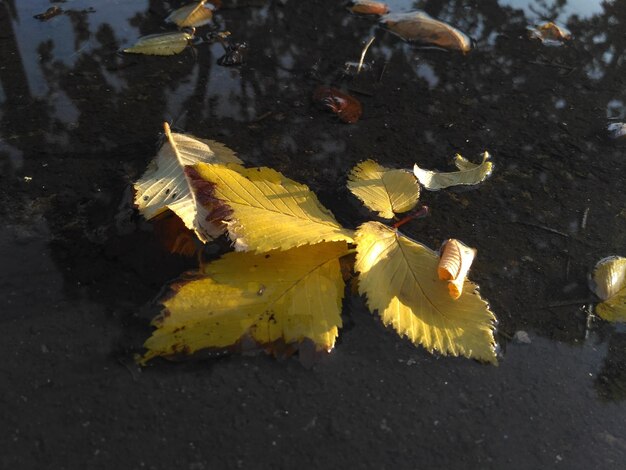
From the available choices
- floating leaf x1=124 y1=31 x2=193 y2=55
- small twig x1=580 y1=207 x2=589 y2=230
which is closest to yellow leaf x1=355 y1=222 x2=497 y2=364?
small twig x1=580 y1=207 x2=589 y2=230

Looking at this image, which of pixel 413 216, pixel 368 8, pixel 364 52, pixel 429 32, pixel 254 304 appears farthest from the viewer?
pixel 368 8

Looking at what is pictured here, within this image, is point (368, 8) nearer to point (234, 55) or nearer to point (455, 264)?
point (234, 55)

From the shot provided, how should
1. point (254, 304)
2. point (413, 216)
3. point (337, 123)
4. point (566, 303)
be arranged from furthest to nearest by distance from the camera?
1. point (337, 123)
2. point (413, 216)
3. point (566, 303)
4. point (254, 304)

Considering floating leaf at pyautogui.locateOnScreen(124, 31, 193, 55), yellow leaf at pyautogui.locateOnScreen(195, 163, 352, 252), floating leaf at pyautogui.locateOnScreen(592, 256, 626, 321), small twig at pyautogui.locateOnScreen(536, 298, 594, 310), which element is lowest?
small twig at pyautogui.locateOnScreen(536, 298, 594, 310)

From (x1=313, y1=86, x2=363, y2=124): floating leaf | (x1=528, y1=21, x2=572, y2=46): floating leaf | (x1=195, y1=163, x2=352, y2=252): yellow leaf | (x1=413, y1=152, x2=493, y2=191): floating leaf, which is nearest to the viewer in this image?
(x1=195, y1=163, x2=352, y2=252): yellow leaf

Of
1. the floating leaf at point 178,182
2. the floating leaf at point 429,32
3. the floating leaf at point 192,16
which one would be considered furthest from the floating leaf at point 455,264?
the floating leaf at point 192,16

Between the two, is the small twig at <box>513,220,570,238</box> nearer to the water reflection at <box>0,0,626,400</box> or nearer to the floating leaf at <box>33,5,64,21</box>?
the water reflection at <box>0,0,626,400</box>

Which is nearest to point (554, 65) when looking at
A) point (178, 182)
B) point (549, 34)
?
point (549, 34)
